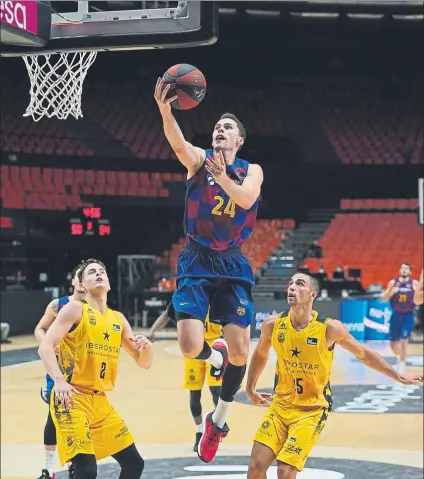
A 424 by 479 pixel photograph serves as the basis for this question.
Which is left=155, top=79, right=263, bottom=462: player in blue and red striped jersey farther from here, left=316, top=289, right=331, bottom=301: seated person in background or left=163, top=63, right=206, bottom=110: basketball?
left=316, top=289, right=331, bottom=301: seated person in background

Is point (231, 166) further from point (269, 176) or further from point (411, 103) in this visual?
point (411, 103)

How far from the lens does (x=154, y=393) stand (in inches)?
504

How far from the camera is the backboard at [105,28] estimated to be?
5547 millimetres

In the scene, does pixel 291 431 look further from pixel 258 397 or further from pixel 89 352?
pixel 89 352

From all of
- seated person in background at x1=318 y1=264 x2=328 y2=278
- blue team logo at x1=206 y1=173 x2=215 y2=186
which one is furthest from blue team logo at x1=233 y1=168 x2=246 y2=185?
seated person in background at x1=318 y1=264 x2=328 y2=278

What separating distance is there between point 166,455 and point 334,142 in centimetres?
1845

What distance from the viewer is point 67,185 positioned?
74.3ft

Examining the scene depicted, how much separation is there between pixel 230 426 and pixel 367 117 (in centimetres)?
1755

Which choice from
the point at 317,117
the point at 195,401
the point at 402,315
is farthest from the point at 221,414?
the point at 317,117

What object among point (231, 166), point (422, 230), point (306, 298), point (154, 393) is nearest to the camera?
point (231, 166)

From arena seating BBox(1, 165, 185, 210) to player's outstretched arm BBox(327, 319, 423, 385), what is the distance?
16.7 metres

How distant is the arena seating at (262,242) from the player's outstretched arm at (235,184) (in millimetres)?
17967

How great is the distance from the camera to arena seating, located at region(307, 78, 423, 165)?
25.7 meters

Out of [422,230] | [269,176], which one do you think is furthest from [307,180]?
[422,230]
